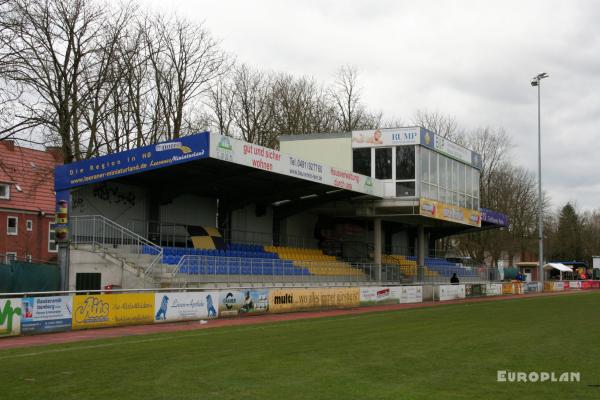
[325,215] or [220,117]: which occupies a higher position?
[220,117]

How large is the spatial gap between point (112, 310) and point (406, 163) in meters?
24.8

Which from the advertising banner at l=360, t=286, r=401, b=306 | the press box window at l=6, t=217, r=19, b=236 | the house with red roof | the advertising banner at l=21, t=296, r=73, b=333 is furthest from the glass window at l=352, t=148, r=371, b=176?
the advertising banner at l=21, t=296, r=73, b=333

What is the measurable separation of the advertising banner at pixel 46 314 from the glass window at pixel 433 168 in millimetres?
28369

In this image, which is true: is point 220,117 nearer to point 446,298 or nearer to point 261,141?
point 261,141

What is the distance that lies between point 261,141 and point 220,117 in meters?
3.80

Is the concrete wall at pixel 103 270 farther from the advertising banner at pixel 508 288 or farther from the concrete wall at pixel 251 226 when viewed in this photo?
the advertising banner at pixel 508 288

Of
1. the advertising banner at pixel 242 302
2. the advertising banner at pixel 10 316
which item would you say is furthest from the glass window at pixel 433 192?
the advertising banner at pixel 10 316

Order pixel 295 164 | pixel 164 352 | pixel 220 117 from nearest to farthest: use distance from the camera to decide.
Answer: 1. pixel 164 352
2. pixel 295 164
3. pixel 220 117

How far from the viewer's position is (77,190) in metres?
31.3

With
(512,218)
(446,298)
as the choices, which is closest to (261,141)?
(446,298)

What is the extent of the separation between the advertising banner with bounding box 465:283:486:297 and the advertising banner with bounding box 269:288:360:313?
15.5 meters

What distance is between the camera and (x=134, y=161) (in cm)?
2878

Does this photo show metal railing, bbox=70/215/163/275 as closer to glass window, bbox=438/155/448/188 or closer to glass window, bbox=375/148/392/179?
glass window, bbox=375/148/392/179

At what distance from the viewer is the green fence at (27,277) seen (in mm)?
24156
